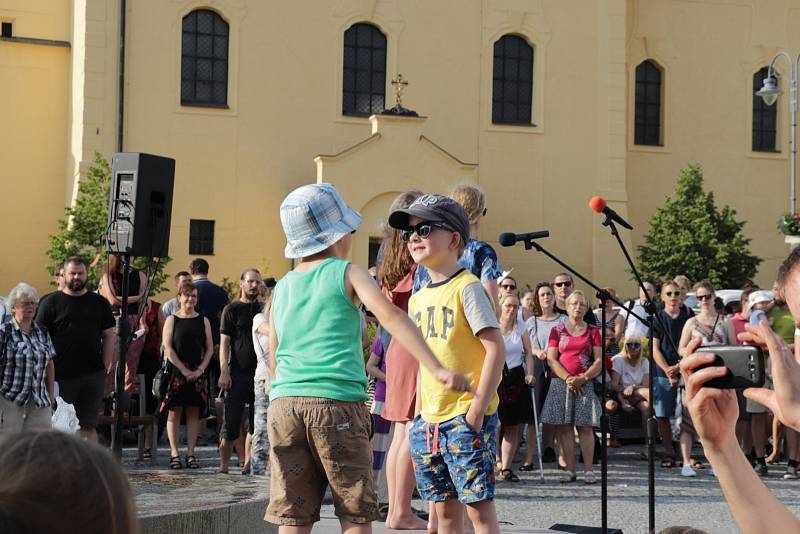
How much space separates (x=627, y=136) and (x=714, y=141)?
2.57 metres

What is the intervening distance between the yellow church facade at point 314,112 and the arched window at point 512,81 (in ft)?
0.14

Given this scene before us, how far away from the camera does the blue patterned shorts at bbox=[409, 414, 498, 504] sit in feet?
18.7

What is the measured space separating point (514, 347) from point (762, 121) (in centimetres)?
2685

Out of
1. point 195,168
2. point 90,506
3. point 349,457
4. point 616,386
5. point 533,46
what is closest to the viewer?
point 90,506

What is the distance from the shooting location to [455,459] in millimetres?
5742

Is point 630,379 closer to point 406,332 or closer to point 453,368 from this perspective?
point 453,368

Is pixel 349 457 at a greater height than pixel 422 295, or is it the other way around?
pixel 422 295

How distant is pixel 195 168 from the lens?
104 ft

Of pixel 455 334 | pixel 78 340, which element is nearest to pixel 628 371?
pixel 78 340

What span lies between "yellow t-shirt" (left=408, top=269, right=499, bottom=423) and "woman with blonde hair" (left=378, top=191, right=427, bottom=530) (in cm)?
83

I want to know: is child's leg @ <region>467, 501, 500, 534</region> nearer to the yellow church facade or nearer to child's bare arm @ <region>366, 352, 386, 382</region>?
child's bare arm @ <region>366, 352, 386, 382</region>

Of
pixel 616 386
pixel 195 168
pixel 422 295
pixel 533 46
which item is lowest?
pixel 616 386

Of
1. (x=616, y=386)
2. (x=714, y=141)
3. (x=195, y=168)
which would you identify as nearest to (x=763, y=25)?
(x=714, y=141)

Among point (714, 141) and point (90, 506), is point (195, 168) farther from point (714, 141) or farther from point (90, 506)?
point (90, 506)
